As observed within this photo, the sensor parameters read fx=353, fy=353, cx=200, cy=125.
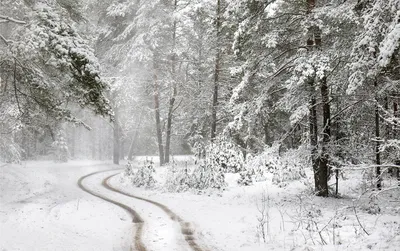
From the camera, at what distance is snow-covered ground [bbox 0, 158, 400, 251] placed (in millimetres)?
8195

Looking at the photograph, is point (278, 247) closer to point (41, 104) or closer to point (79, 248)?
point (79, 248)

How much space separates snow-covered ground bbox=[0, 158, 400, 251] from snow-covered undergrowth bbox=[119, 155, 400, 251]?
2 centimetres

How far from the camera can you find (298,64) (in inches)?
464

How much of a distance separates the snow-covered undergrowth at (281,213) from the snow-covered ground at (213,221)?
23 mm

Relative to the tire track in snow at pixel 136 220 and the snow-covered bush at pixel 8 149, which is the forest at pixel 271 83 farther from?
the tire track in snow at pixel 136 220

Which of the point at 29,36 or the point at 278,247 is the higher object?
the point at 29,36

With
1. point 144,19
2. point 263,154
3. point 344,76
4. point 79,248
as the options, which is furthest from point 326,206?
point 144,19

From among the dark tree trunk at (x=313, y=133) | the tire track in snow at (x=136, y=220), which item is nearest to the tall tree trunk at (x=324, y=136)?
the dark tree trunk at (x=313, y=133)

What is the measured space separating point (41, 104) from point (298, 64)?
29.9 feet

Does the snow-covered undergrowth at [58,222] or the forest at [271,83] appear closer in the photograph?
the forest at [271,83]

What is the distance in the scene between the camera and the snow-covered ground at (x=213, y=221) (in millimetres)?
8195

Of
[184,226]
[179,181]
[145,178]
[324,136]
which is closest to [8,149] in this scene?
[145,178]

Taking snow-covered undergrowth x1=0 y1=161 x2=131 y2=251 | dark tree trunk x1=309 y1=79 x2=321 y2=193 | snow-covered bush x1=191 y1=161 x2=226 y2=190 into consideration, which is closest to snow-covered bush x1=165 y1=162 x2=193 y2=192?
snow-covered bush x1=191 y1=161 x2=226 y2=190

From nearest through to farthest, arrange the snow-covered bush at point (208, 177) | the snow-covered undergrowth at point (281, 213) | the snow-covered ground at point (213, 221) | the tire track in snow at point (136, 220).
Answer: the snow-covered undergrowth at point (281, 213), the snow-covered ground at point (213, 221), the tire track in snow at point (136, 220), the snow-covered bush at point (208, 177)
